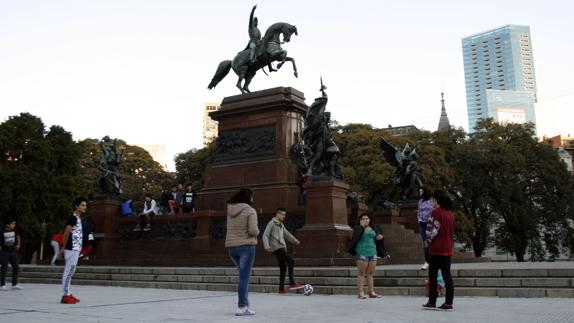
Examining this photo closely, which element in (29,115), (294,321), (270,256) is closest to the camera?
(294,321)

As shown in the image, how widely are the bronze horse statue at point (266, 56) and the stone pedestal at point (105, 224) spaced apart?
6.17 m

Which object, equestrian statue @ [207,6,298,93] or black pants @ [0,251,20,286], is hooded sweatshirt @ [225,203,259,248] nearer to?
black pants @ [0,251,20,286]

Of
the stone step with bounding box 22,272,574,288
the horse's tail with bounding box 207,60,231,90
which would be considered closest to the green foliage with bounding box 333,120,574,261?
the horse's tail with bounding box 207,60,231,90

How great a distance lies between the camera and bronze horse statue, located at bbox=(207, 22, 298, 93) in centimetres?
1962

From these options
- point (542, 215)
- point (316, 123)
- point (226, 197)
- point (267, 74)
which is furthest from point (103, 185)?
point (542, 215)

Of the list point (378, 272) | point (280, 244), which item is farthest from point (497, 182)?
point (280, 244)

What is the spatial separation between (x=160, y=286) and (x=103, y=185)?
7872mm

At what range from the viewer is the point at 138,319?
6758mm

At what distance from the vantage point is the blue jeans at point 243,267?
24.2 feet

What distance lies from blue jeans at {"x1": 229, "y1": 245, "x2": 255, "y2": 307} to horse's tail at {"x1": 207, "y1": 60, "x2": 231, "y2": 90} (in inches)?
557

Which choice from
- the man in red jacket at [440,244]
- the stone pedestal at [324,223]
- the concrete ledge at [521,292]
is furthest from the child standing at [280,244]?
the concrete ledge at [521,292]

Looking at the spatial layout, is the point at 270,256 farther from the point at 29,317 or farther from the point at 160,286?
the point at 29,317

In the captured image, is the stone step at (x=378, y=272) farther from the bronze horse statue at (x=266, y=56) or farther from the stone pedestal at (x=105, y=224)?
the bronze horse statue at (x=266, y=56)

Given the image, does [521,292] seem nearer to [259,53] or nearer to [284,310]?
[284,310]
